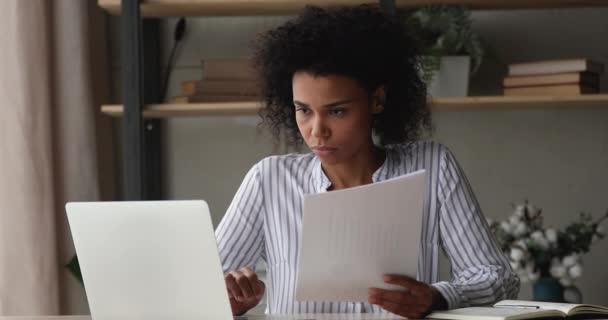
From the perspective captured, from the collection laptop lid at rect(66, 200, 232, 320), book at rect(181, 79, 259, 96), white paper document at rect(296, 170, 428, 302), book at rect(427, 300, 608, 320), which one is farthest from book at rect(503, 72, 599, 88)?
laptop lid at rect(66, 200, 232, 320)

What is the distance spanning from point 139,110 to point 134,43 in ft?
0.62

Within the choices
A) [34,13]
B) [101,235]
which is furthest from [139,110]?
[101,235]

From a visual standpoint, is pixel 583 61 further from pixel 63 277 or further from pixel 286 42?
pixel 63 277

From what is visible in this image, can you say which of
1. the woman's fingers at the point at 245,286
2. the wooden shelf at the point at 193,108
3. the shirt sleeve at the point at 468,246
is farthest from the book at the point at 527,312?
the wooden shelf at the point at 193,108

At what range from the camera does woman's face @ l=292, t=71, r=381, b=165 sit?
1729mm

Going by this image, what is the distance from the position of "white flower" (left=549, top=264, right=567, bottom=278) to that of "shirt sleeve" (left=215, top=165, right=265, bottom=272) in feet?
3.20

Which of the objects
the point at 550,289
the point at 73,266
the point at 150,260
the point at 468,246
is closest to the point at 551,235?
the point at 550,289

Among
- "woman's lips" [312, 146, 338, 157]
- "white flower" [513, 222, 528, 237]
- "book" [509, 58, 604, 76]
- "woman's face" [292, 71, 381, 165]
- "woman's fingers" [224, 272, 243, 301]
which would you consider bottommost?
"white flower" [513, 222, 528, 237]

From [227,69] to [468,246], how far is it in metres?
1.15

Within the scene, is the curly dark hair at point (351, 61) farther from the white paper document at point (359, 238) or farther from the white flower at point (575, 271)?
the white flower at point (575, 271)

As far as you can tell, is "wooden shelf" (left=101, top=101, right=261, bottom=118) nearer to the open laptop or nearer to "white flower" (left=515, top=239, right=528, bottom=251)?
"white flower" (left=515, top=239, right=528, bottom=251)

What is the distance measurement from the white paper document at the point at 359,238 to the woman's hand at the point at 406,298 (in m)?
0.01

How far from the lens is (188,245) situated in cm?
129

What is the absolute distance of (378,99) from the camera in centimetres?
188
